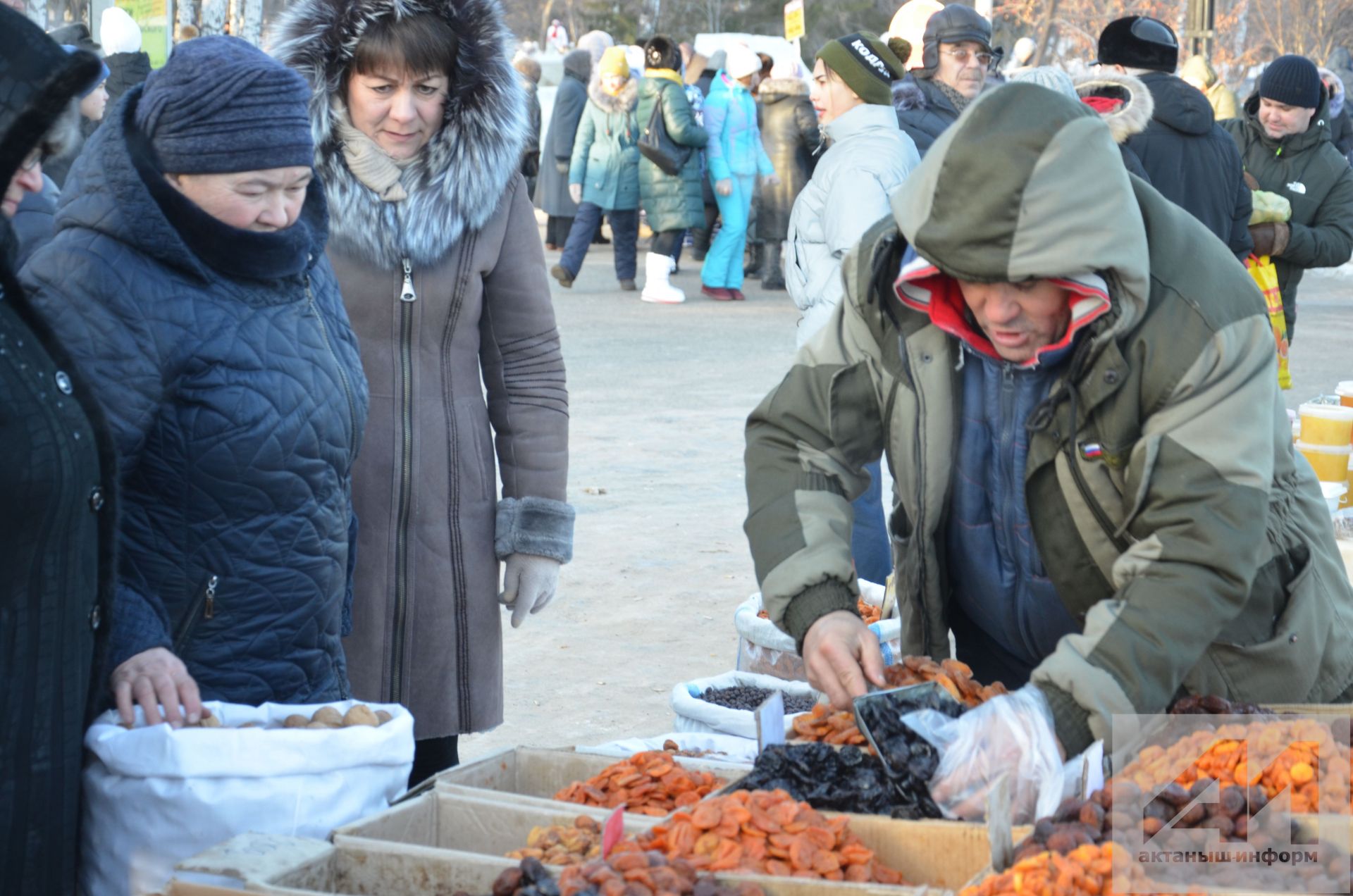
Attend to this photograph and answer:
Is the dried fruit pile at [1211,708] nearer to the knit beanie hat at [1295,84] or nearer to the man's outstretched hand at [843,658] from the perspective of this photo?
the man's outstretched hand at [843,658]

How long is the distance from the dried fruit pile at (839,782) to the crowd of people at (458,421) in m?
0.11

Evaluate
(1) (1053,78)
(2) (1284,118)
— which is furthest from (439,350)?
(2) (1284,118)

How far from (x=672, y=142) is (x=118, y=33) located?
16.6ft

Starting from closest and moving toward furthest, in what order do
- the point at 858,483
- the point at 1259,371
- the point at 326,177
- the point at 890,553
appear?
the point at 1259,371 < the point at 858,483 < the point at 326,177 < the point at 890,553

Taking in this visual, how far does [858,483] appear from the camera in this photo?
2666 millimetres

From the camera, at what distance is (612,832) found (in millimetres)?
2082

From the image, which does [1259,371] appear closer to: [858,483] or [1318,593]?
[1318,593]

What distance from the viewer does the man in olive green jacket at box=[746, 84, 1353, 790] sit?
2107 millimetres

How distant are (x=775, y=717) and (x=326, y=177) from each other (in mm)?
1493

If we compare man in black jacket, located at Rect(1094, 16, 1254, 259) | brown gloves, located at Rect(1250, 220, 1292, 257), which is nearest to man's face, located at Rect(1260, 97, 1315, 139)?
brown gloves, located at Rect(1250, 220, 1292, 257)

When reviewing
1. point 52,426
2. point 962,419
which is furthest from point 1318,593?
point 52,426

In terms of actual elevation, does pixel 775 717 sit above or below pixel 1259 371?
below

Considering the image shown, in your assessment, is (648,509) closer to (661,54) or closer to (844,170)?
(844,170)

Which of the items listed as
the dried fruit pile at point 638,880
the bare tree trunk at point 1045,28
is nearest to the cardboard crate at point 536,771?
the dried fruit pile at point 638,880
